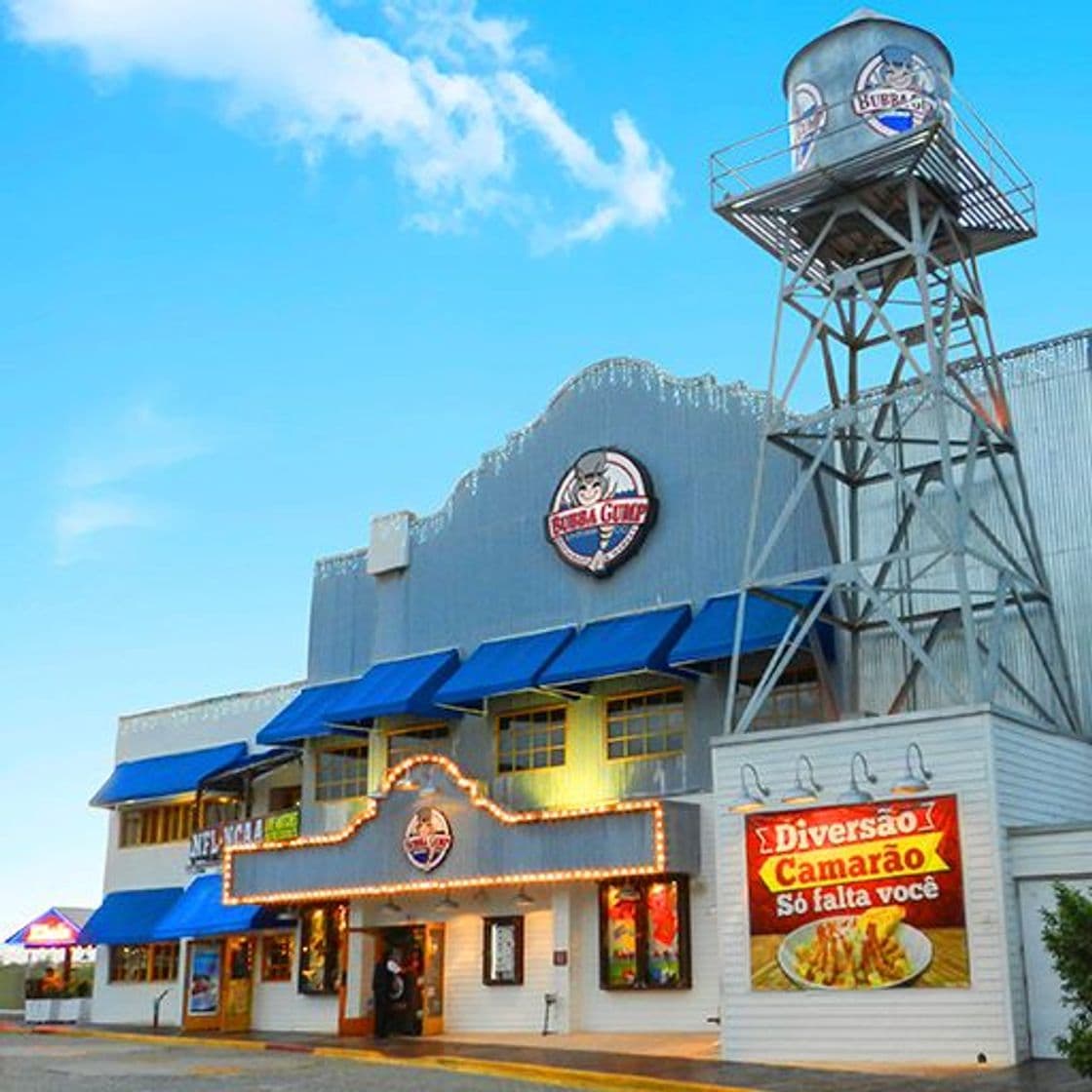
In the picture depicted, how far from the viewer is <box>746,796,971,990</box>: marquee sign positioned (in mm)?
20812

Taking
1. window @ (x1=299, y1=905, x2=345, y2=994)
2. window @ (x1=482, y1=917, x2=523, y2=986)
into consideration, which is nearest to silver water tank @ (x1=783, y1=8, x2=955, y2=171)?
window @ (x1=482, y1=917, x2=523, y2=986)

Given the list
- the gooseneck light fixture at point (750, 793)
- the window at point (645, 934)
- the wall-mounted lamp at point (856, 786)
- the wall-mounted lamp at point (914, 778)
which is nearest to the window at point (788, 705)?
the window at point (645, 934)

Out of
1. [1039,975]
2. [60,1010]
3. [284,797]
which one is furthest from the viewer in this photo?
[60,1010]

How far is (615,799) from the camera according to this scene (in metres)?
28.1

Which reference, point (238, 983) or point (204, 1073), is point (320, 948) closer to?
point (238, 983)

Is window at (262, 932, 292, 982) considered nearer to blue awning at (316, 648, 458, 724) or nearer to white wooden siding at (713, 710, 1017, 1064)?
blue awning at (316, 648, 458, 724)

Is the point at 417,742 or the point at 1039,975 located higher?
the point at 417,742

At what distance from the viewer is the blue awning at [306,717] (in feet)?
107

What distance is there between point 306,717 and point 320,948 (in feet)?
16.0

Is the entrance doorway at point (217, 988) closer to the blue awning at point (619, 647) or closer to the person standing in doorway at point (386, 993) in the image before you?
the person standing in doorway at point (386, 993)

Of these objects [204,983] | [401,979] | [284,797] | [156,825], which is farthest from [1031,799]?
[156,825]

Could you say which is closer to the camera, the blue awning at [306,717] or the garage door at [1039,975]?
the garage door at [1039,975]

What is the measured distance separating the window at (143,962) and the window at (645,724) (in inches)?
590

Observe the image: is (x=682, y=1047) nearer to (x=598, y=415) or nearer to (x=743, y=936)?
(x=743, y=936)
